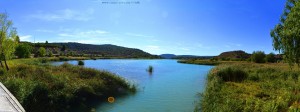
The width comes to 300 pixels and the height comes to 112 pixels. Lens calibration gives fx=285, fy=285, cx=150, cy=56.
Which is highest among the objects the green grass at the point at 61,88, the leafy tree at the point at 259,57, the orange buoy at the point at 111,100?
the leafy tree at the point at 259,57

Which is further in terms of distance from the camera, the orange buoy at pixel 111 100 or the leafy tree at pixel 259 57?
the leafy tree at pixel 259 57

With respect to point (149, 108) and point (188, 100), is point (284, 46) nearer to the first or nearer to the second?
point (188, 100)

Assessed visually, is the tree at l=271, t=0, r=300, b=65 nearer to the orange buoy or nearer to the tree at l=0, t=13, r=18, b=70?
the orange buoy

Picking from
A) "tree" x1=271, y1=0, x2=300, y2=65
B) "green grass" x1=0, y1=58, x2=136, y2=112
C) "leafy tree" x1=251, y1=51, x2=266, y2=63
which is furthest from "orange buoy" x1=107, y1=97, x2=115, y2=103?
"leafy tree" x1=251, y1=51, x2=266, y2=63

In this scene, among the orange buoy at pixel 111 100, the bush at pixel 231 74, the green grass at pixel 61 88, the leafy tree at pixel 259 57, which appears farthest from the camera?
the leafy tree at pixel 259 57

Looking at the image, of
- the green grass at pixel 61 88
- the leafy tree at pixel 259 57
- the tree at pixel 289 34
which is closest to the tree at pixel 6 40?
the green grass at pixel 61 88

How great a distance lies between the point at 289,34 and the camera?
20781 mm

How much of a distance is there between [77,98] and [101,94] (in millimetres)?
3363

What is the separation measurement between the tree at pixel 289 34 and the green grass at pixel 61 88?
14388 mm

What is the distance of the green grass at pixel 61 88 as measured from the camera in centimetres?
1725

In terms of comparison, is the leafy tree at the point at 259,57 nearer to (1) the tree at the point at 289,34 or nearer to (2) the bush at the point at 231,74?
(2) the bush at the point at 231,74

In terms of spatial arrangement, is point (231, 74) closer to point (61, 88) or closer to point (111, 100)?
point (111, 100)

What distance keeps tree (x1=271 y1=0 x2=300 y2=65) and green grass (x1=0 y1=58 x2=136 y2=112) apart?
14.4 metres

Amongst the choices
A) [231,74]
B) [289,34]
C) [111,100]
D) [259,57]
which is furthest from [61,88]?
[259,57]
